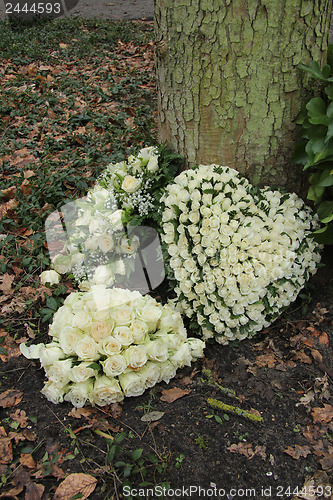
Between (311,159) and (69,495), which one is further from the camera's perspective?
(311,159)

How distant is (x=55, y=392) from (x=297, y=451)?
1.18 m

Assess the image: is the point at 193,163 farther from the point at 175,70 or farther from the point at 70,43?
the point at 70,43

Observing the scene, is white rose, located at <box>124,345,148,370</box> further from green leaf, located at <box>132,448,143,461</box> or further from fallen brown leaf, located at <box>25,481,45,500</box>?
fallen brown leaf, located at <box>25,481,45,500</box>

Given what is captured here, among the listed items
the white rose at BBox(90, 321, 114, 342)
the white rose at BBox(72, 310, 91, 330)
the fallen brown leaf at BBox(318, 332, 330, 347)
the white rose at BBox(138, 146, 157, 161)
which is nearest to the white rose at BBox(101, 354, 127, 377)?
the white rose at BBox(90, 321, 114, 342)

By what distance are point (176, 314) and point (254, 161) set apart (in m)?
1.09

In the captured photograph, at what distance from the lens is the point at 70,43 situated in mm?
6867

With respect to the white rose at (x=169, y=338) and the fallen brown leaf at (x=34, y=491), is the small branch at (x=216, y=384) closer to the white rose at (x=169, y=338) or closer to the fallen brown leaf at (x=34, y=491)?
the white rose at (x=169, y=338)

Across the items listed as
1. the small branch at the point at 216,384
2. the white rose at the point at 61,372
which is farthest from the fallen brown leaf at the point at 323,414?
the white rose at the point at 61,372

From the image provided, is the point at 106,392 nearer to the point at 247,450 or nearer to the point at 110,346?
→ the point at 110,346

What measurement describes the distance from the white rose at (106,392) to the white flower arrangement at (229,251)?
630mm

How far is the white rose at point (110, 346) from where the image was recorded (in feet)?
6.52

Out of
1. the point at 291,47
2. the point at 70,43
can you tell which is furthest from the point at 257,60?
the point at 70,43

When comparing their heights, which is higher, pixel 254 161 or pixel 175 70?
pixel 175 70

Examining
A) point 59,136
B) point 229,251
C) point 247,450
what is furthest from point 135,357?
point 59,136
